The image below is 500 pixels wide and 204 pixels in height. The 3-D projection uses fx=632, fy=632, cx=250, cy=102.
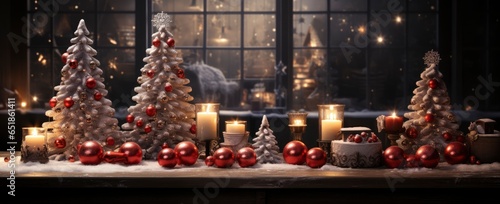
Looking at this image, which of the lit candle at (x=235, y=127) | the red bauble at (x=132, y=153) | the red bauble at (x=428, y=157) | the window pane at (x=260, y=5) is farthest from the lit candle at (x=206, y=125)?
the window pane at (x=260, y=5)

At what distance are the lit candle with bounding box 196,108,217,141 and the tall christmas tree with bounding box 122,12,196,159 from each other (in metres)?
0.12

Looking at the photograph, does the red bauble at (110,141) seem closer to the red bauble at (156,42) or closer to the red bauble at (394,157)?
the red bauble at (156,42)

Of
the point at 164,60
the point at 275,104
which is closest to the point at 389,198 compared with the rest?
the point at 164,60

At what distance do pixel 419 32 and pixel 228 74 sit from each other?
1.69 metres

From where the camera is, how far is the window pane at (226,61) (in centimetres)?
549

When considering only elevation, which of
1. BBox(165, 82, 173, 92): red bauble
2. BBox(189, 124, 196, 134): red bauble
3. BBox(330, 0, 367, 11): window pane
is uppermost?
BBox(330, 0, 367, 11): window pane

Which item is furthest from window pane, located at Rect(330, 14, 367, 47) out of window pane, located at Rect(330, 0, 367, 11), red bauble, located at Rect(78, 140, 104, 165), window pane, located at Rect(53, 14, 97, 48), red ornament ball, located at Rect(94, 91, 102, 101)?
red bauble, located at Rect(78, 140, 104, 165)

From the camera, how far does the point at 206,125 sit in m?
2.72

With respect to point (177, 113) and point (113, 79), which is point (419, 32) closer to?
point (113, 79)

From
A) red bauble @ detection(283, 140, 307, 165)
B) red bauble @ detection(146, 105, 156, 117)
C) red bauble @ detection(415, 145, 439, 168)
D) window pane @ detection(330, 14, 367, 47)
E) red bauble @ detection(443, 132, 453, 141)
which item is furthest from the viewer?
window pane @ detection(330, 14, 367, 47)

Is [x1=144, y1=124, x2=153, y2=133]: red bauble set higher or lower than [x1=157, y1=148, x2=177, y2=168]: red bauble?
higher

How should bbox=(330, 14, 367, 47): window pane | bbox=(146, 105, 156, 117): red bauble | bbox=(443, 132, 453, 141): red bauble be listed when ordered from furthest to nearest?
bbox=(330, 14, 367, 47): window pane
bbox=(146, 105, 156, 117): red bauble
bbox=(443, 132, 453, 141): red bauble

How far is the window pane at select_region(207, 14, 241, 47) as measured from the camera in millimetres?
5480

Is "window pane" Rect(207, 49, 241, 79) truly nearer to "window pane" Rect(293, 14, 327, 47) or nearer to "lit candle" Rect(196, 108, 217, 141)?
"window pane" Rect(293, 14, 327, 47)
